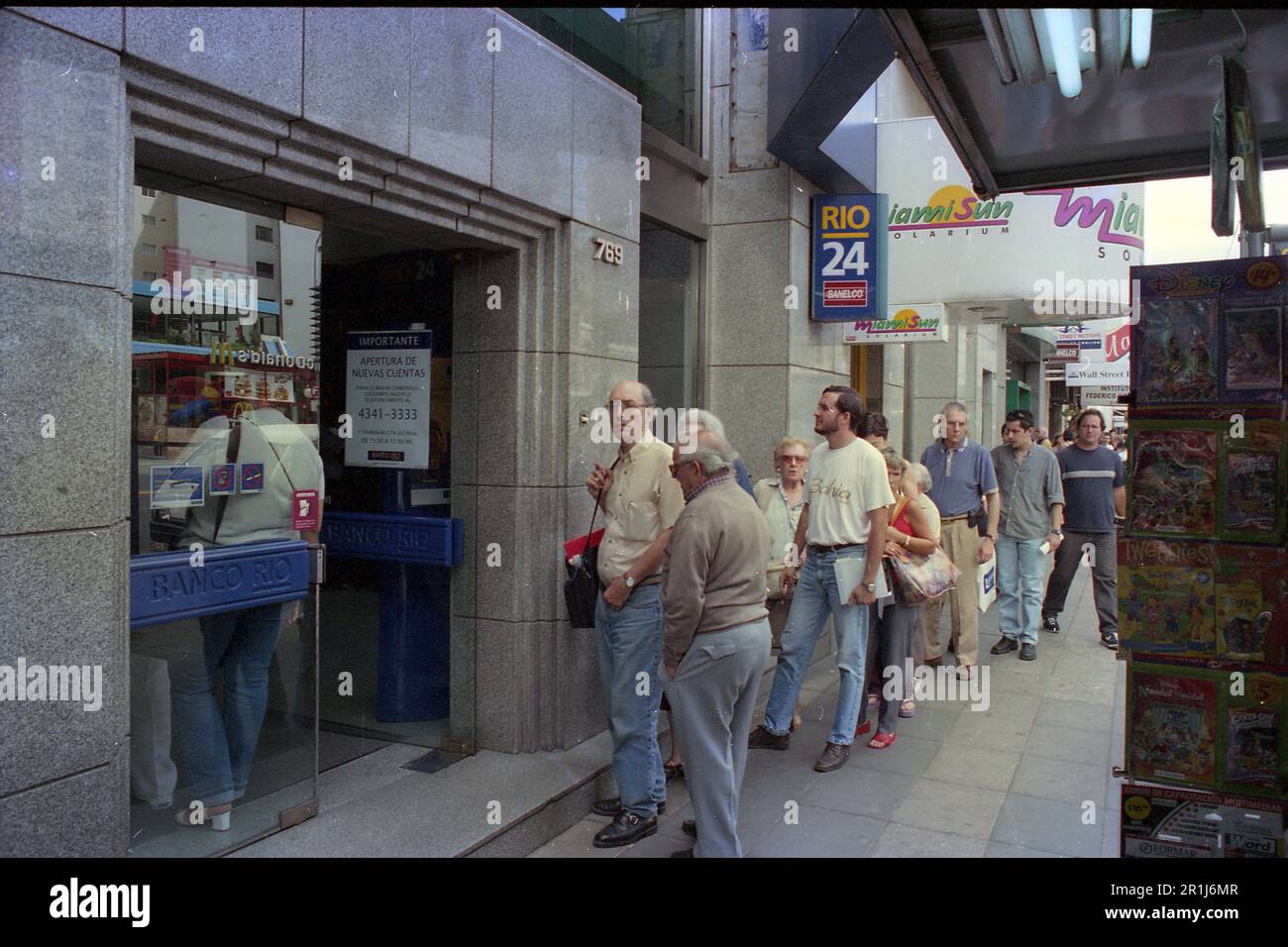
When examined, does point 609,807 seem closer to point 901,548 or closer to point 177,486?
point 901,548

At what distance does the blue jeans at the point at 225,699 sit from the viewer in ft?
13.0

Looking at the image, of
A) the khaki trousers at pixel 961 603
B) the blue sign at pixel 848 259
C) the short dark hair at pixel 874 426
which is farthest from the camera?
the blue sign at pixel 848 259

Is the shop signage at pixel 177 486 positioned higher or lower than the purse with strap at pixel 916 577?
higher

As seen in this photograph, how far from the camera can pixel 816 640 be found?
5.63 meters

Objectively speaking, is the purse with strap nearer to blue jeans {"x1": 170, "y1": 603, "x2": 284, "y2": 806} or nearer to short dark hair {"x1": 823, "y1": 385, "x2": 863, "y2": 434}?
short dark hair {"x1": 823, "y1": 385, "x2": 863, "y2": 434}

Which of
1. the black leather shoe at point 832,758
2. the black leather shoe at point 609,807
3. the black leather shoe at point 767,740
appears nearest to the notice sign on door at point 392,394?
the black leather shoe at point 609,807

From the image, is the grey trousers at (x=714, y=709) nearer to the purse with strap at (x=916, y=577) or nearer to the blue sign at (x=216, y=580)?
the blue sign at (x=216, y=580)

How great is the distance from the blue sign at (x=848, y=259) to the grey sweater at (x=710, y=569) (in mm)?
5038

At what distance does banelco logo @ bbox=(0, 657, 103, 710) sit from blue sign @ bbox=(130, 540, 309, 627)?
1.36 ft

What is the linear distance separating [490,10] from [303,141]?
4.79ft

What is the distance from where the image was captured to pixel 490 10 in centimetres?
493

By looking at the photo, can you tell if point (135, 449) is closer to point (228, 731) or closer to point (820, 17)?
point (228, 731)
